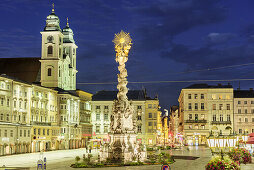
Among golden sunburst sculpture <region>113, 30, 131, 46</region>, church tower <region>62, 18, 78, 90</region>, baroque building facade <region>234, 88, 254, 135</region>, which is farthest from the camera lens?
church tower <region>62, 18, 78, 90</region>

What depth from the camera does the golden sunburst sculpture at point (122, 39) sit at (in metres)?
41.4

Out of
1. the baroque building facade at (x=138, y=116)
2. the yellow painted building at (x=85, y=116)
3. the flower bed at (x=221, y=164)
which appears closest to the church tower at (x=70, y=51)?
the yellow painted building at (x=85, y=116)

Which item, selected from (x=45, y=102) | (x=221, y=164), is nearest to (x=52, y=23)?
(x=45, y=102)

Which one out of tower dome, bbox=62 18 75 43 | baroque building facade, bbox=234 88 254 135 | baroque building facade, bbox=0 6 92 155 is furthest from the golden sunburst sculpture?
tower dome, bbox=62 18 75 43

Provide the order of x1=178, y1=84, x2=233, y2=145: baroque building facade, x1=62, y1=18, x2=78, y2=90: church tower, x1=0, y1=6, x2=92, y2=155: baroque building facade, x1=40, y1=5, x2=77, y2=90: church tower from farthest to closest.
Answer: x1=62, y1=18, x2=78, y2=90: church tower < x1=178, y1=84, x2=233, y2=145: baroque building facade < x1=40, y1=5, x2=77, y2=90: church tower < x1=0, y1=6, x2=92, y2=155: baroque building facade

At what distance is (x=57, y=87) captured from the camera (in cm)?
9138

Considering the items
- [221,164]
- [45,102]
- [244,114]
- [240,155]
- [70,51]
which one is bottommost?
[240,155]

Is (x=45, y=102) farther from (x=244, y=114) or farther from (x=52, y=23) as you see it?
(x=244, y=114)

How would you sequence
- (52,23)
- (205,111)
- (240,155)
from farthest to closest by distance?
1. (205,111)
2. (52,23)
3. (240,155)

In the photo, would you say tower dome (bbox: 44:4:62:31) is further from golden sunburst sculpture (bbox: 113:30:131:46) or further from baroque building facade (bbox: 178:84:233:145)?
golden sunburst sculpture (bbox: 113:30:131:46)

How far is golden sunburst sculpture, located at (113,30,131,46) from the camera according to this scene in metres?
41.4

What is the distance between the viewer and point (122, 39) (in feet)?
136

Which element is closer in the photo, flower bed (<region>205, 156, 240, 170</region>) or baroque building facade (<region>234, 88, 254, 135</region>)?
flower bed (<region>205, 156, 240, 170</region>)

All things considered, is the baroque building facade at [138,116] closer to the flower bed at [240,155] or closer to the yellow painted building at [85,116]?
the yellow painted building at [85,116]
